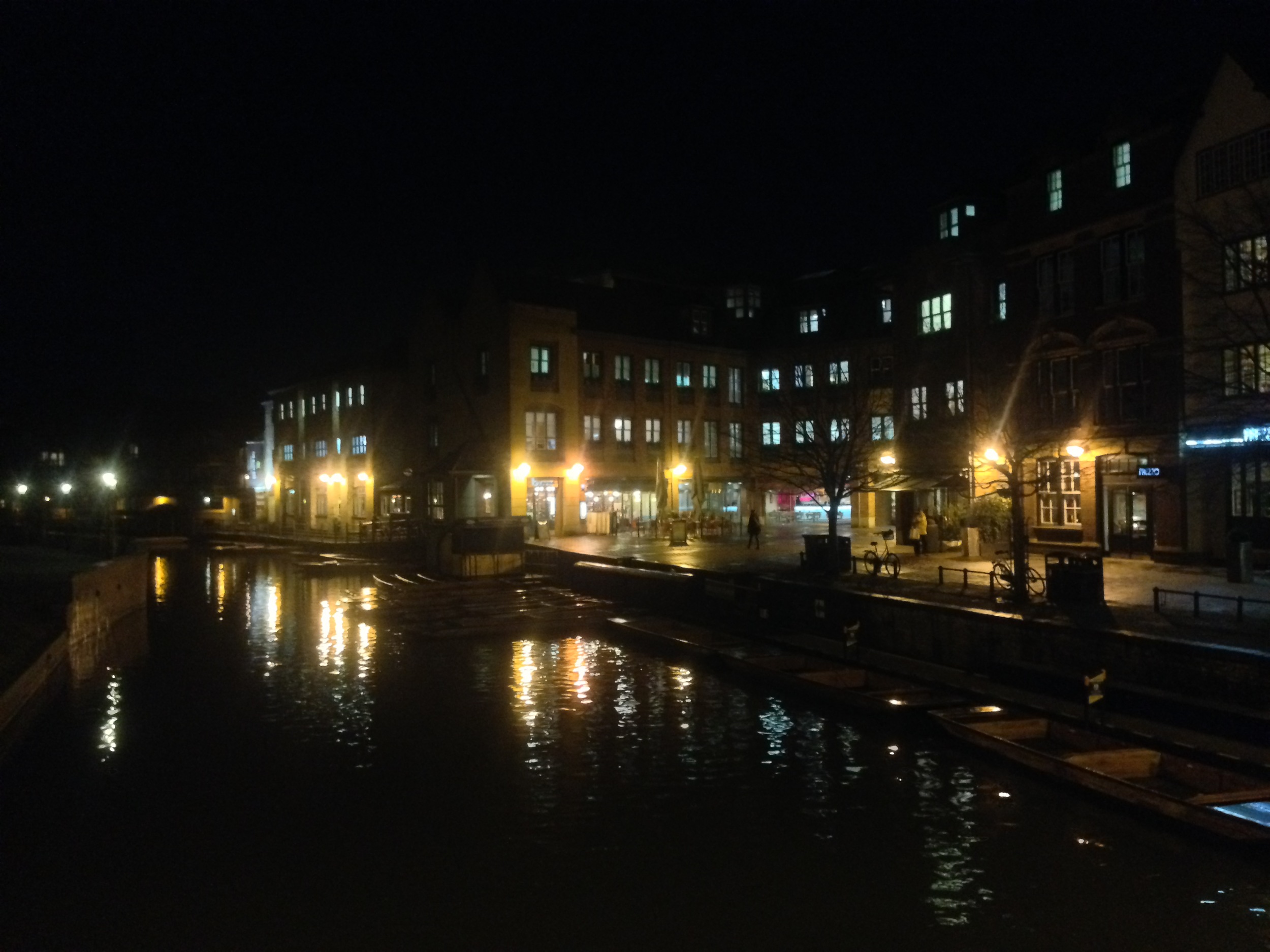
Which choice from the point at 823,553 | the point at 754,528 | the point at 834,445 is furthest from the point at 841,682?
the point at 754,528

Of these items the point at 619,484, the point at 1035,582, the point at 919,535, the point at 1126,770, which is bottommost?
the point at 1126,770

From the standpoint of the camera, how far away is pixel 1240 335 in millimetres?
25016

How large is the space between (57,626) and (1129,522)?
99.1ft

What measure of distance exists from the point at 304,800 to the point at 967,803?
356 inches

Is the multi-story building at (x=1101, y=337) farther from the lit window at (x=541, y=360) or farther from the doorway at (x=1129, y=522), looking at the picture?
the lit window at (x=541, y=360)

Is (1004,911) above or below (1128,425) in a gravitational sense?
below

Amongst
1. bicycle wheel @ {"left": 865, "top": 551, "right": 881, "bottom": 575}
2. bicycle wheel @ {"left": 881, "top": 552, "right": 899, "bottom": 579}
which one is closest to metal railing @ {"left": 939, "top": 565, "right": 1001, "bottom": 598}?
bicycle wheel @ {"left": 881, "top": 552, "right": 899, "bottom": 579}

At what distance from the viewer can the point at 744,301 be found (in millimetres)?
62031

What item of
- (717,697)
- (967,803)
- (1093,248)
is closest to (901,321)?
(1093,248)

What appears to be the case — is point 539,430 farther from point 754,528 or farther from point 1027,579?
point 1027,579

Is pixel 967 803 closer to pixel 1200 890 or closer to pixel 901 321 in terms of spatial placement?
pixel 1200 890

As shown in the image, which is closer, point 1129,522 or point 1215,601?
point 1215,601

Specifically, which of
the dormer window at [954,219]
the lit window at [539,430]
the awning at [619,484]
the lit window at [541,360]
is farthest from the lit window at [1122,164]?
the lit window at [539,430]

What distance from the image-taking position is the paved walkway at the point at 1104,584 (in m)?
18.6
